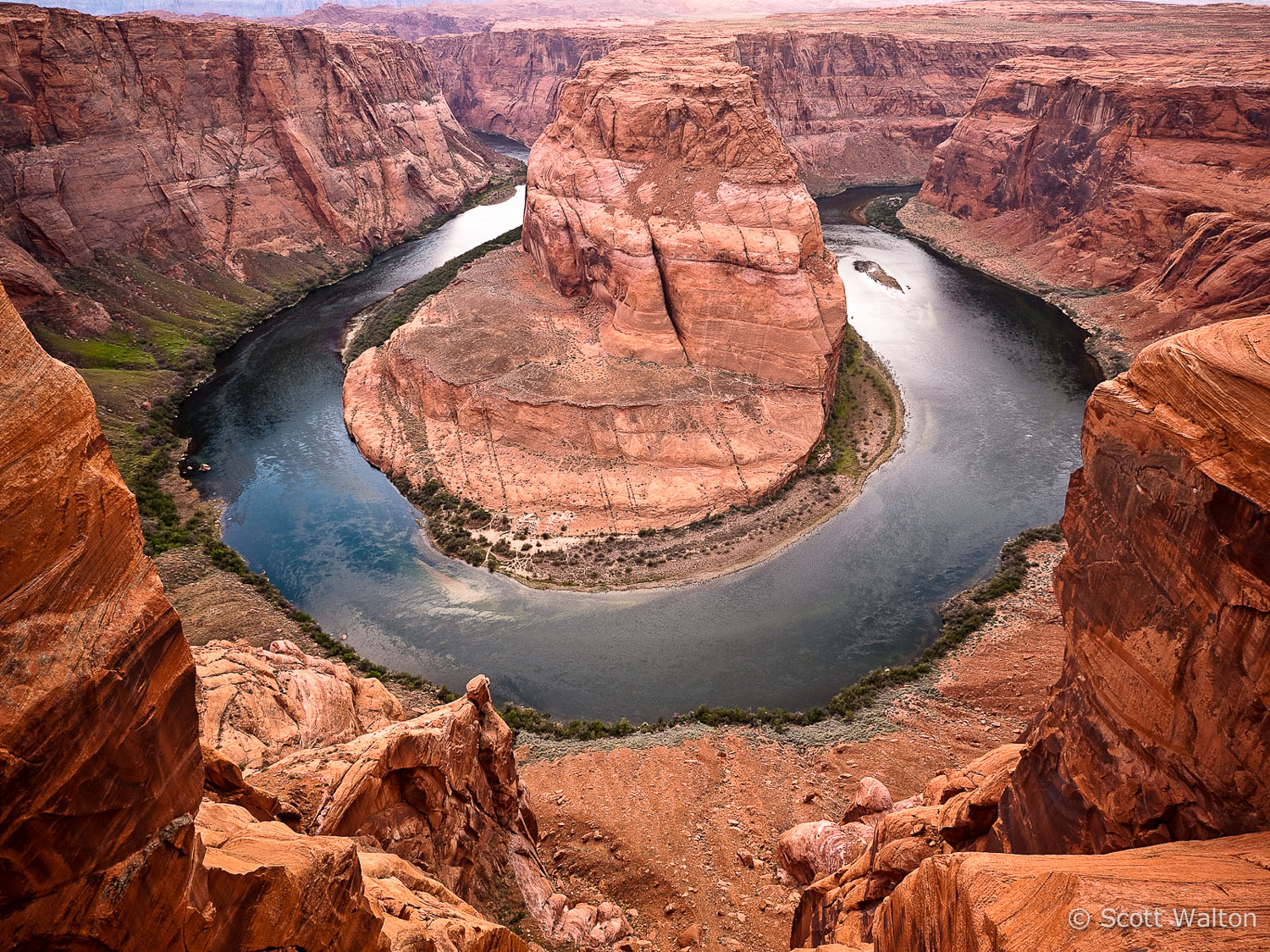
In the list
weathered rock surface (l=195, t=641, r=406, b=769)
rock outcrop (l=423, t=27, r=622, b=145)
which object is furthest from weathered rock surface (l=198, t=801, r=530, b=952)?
rock outcrop (l=423, t=27, r=622, b=145)

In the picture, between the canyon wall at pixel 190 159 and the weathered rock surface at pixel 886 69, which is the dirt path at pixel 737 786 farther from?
the weathered rock surface at pixel 886 69

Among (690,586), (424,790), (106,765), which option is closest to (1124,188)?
(690,586)

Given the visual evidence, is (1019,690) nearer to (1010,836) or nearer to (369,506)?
(1010,836)

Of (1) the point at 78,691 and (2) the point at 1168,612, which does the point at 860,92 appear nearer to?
(2) the point at 1168,612

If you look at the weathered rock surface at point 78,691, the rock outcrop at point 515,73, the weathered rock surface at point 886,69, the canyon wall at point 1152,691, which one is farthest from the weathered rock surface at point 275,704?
the rock outcrop at point 515,73

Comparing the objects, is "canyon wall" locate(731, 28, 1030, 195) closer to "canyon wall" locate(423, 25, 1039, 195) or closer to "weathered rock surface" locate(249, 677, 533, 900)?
"canyon wall" locate(423, 25, 1039, 195)
